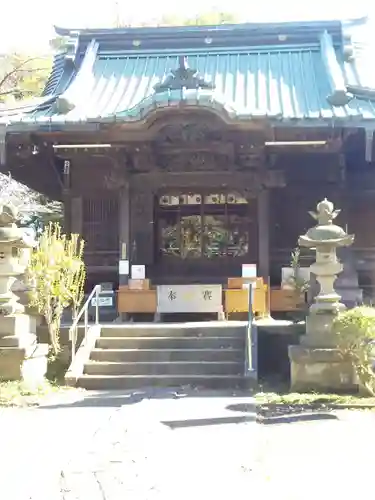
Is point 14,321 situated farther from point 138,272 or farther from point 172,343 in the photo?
point 138,272

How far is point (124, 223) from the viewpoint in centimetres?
1399

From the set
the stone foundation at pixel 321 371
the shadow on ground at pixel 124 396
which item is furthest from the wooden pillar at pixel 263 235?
the shadow on ground at pixel 124 396

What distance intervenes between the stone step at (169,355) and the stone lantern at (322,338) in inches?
57.0

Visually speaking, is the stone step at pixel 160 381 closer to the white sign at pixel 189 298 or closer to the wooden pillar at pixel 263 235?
the white sign at pixel 189 298

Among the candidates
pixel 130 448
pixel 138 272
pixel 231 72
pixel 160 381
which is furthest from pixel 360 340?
pixel 231 72

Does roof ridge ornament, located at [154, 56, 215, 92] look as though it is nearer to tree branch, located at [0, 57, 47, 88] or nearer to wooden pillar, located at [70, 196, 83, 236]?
wooden pillar, located at [70, 196, 83, 236]

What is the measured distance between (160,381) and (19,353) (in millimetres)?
2057

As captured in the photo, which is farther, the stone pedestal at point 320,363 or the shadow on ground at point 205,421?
the stone pedestal at point 320,363

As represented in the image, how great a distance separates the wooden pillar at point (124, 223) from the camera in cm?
1395

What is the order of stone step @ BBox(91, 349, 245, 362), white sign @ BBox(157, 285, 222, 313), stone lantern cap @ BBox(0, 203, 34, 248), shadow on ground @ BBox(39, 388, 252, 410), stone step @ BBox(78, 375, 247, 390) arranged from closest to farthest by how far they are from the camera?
shadow on ground @ BBox(39, 388, 252, 410) → stone step @ BBox(78, 375, 247, 390) → stone lantern cap @ BBox(0, 203, 34, 248) → stone step @ BBox(91, 349, 245, 362) → white sign @ BBox(157, 285, 222, 313)

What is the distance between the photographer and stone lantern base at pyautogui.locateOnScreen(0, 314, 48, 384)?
9.47 m

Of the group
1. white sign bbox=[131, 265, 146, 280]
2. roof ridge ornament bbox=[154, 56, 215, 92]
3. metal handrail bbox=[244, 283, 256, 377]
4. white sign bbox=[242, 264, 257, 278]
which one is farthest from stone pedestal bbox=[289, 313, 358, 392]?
roof ridge ornament bbox=[154, 56, 215, 92]

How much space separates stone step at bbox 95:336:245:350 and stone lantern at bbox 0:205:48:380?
3.77 feet

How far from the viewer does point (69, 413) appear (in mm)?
7832
